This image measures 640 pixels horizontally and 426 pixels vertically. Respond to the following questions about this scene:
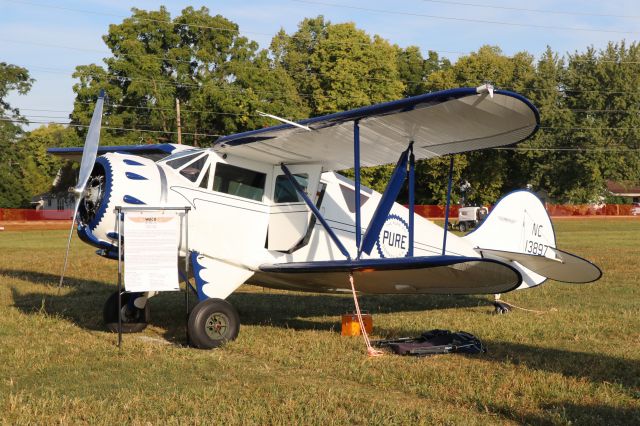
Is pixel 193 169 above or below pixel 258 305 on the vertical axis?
above

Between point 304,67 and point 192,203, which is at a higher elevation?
point 304,67

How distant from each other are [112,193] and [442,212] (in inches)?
2107

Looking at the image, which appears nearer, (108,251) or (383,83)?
(108,251)

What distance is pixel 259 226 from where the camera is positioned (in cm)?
1071

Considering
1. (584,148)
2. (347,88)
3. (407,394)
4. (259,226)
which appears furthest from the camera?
(584,148)

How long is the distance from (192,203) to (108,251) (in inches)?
50.9

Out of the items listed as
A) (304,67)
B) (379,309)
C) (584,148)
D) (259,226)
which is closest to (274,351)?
(259,226)

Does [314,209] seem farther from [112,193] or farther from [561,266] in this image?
[561,266]

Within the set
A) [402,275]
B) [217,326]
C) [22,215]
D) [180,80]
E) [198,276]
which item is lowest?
[22,215]

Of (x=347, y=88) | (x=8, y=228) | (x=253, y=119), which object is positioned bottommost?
(x=8, y=228)

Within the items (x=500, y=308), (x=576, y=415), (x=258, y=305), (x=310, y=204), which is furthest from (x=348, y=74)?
(x=576, y=415)

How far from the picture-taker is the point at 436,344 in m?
8.84

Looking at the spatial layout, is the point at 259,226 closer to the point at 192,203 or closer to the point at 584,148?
the point at 192,203

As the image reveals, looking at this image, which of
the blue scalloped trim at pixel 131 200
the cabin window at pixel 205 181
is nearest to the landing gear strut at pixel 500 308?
the cabin window at pixel 205 181
